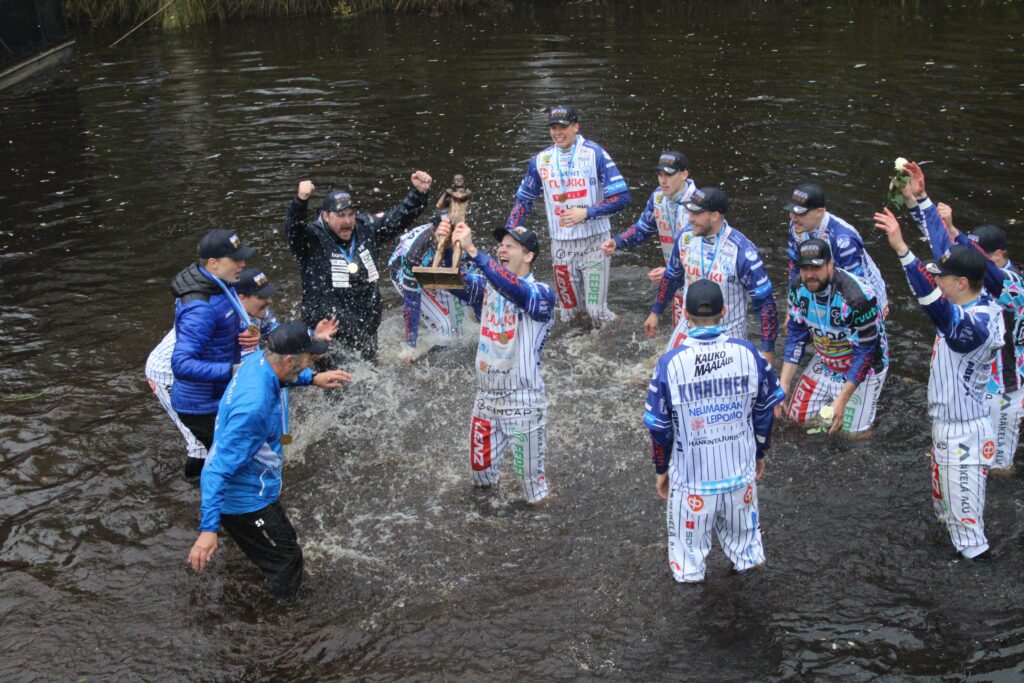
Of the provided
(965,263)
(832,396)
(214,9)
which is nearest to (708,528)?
(965,263)

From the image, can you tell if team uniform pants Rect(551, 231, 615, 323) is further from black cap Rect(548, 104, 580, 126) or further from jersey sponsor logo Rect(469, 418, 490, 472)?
jersey sponsor logo Rect(469, 418, 490, 472)

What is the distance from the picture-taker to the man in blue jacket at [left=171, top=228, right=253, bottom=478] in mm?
7008

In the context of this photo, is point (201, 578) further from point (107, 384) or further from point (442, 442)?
point (107, 384)

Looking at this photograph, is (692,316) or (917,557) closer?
(692,316)

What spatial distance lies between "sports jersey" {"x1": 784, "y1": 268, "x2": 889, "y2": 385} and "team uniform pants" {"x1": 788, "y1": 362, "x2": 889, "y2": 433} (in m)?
0.10

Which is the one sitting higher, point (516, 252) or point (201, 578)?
point (516, 252)

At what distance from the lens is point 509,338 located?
704 centimetres

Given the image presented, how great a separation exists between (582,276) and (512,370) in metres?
3.81

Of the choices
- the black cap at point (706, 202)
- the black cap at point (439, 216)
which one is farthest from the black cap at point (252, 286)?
the black cap at point (706, 202)

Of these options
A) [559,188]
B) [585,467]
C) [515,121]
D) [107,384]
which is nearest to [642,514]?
[585,467]

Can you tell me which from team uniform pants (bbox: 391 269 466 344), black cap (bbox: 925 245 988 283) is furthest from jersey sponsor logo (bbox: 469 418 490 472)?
black cap (bbox: 925 245 988 283)

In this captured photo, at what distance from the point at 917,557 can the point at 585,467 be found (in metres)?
2.72

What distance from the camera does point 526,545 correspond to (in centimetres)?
720

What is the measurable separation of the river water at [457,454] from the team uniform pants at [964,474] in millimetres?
242
